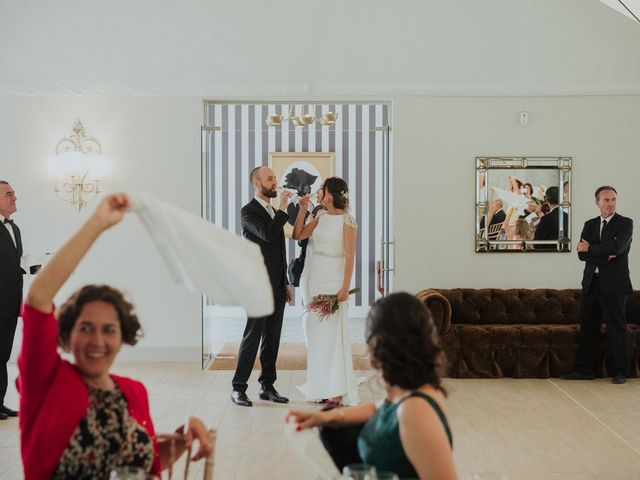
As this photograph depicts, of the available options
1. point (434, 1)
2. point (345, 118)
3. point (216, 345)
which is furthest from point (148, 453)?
point (345, 118)

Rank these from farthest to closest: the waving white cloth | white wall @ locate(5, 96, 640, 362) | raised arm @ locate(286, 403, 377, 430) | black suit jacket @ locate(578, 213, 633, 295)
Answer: white wall @ locate(5, 96, 640, 362) < black suit jacket @ locate(578, 213, 633, 295) < raised arm @ locate(286, 403, 377, 430) < the waving white cloth

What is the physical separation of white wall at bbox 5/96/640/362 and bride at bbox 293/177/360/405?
209 centimetres

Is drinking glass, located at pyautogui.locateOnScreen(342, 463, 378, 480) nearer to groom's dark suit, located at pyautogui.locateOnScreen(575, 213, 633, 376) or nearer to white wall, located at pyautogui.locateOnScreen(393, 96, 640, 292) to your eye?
groom's dark suit, located at pyautogui.locateOnScreen(575, 213, 633, 376)

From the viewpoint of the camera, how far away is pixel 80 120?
8.02 m

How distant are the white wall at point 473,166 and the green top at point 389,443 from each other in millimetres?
6035

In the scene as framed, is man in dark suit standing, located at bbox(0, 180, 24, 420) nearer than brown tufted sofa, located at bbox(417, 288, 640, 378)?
Yes

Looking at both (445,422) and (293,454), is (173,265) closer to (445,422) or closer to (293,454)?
(445,422)

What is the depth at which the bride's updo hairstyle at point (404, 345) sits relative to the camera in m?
2.04

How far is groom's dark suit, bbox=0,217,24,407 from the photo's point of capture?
222 inches

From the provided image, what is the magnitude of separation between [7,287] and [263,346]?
79.2 inches

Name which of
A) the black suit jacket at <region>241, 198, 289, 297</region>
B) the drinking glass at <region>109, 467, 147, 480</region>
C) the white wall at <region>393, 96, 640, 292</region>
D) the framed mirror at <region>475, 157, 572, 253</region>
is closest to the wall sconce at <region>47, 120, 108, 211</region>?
the black suit jacket at <region>241, 198, 289, 297</region>

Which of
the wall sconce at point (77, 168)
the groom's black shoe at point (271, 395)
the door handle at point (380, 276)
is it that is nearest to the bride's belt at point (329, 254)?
the groom's black shoe at point (271, 395)

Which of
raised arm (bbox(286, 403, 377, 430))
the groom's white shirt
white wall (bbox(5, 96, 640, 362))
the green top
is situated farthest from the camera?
white wall (bbox(5, 96, 640, 362))

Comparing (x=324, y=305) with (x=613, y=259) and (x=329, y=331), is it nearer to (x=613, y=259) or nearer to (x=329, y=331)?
(x=329, y=331)
